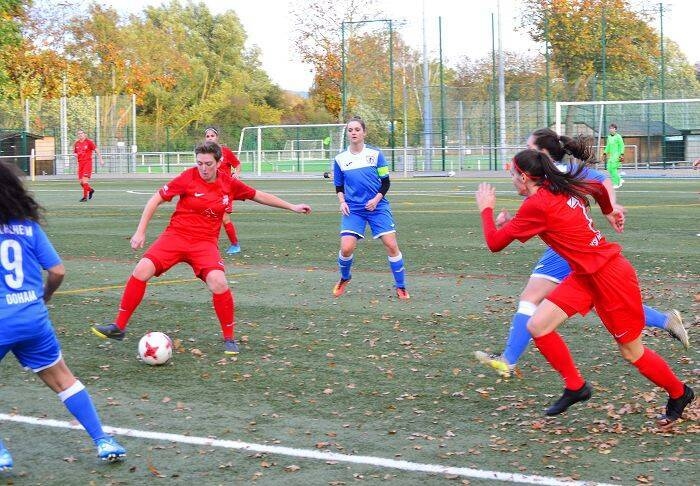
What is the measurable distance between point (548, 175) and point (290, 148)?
4675 cm

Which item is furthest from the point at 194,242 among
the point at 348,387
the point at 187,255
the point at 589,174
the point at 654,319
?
the point at 654,319

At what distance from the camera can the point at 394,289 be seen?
Answer: 1188 centimetres

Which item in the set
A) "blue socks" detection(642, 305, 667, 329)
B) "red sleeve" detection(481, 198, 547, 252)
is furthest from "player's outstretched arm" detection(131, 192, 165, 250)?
"blue socks" detection(642, 305, 667, 329)

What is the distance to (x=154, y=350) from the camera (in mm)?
7922

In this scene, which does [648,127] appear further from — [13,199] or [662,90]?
[13,199]

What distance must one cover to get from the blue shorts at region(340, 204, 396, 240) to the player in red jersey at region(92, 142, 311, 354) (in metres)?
2.65

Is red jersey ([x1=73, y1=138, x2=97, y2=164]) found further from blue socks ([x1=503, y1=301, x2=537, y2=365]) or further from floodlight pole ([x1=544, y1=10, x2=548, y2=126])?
blue socks ([x1=503, y1=301, x2=537, y2=365])

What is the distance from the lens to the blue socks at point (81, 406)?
5562 mm

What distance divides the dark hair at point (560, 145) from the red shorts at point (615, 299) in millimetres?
1193

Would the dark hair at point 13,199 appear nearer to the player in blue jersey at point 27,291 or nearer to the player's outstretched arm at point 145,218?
the player in blue jersey at point 27,291

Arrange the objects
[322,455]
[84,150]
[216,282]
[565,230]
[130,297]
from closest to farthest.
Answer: [322,455] < [565,230] < [216,282] < [130,297] < [84,150]

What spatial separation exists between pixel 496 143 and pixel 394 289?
116 ft

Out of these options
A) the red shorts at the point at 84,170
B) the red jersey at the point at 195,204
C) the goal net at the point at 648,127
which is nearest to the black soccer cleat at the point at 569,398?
the red jersey at the point at 195,204

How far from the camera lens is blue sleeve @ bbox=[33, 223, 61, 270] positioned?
17.7 ft
